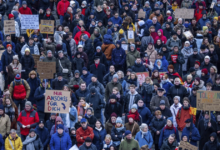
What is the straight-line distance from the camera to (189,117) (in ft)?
50.3

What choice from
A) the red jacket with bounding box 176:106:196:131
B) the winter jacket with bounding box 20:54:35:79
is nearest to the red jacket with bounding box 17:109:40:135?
the winter jacket with bounding box 20:54:35:79

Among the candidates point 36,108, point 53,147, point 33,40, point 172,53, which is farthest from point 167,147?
point 33,40

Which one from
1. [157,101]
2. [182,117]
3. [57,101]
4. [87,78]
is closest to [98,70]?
[87,78]

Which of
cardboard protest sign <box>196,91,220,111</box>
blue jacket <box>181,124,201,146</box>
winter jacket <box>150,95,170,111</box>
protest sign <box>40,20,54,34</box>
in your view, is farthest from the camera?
protest sign <box>40,20,54,34</box>

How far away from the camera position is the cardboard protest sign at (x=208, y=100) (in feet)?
49.2

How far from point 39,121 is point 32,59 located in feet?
11.7

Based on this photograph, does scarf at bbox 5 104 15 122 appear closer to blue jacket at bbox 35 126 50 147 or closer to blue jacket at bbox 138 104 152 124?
blue jacket at bbox 35 126 50 147

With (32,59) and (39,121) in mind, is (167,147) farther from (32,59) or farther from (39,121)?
(32,59)

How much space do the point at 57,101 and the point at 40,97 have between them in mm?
1497

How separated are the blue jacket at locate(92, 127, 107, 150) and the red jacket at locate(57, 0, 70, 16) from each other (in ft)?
31.7

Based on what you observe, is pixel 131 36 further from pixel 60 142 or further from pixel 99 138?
pixel 60 142

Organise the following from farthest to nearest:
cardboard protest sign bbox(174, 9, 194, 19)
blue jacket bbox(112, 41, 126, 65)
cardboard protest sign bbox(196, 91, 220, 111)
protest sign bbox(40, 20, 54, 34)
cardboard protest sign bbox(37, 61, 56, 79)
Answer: cardboard protest sign bbox(174, 9, 194, 19) → protest sign bbox(40, 20, 54, 34) → blue jacket bbox(112, 41, 126, 65) → cardboard protest sign bbox(37, 61, 56, 79) → cardboard protest sign bbox(196, 91, 220, 111)

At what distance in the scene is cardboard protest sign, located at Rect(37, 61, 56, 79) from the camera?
16.8 metres

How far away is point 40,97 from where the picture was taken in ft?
53.2
